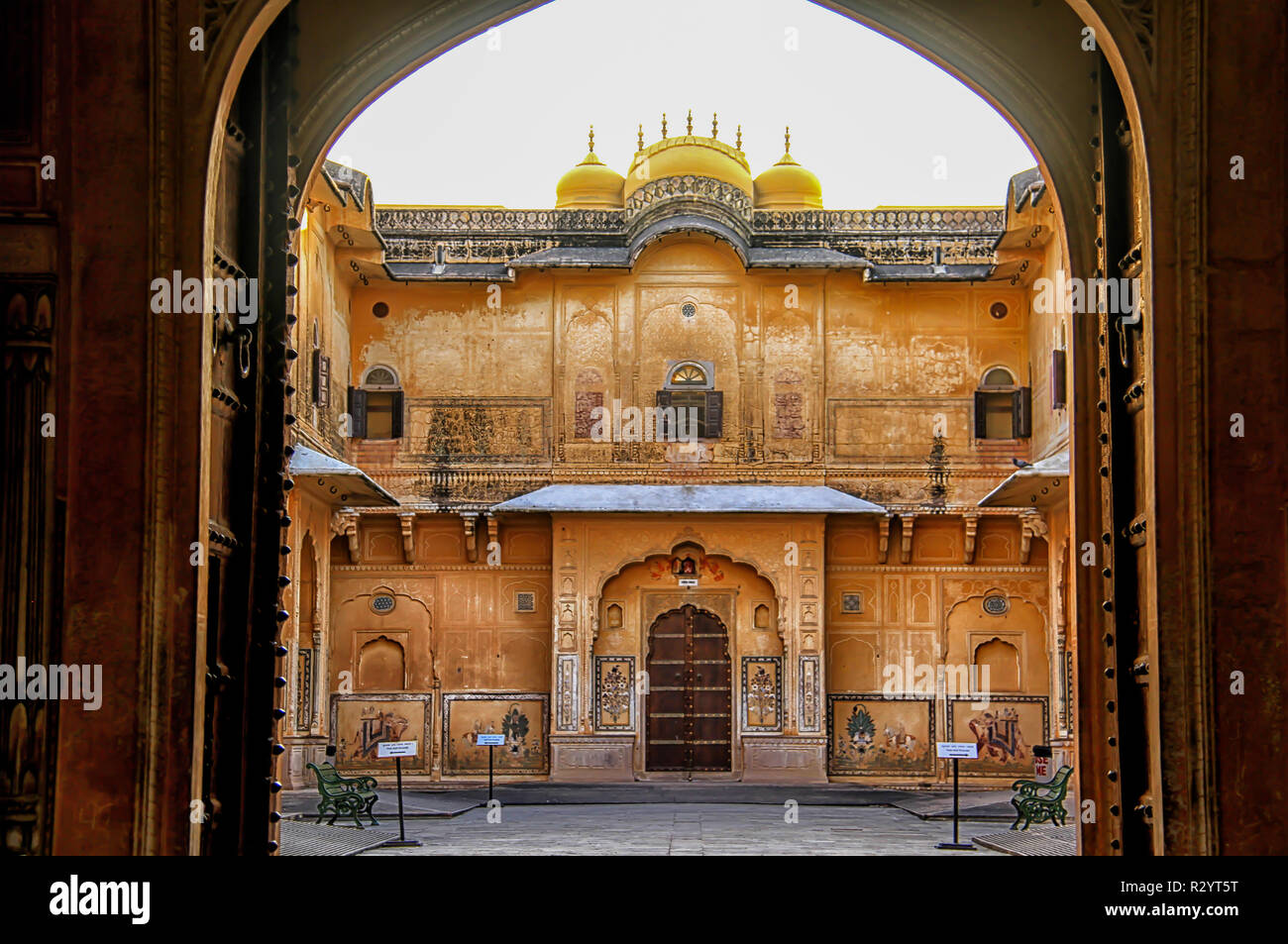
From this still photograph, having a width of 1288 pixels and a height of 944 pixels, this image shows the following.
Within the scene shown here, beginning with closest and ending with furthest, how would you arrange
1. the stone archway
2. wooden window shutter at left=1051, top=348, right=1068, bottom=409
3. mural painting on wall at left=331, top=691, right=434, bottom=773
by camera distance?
1. the stone archway
2. wooden window shutter at left=1051, top=348, right=1068, bottom=409
3. mural painting on wall at left=331, top=691, right=434, bottom=773

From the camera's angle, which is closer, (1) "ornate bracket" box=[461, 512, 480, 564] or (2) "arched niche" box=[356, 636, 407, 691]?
(1) "ornate bracket" box=[461, 512, 480, 564]

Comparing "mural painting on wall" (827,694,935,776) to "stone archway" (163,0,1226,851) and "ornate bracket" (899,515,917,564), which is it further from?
"stone archway" (163,0,1226,851)

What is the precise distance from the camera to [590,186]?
23.9 m

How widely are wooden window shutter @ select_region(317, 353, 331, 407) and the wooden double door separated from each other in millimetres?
5397

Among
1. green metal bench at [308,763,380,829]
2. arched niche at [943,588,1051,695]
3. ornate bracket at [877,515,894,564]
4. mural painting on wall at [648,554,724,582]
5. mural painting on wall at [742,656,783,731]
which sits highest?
ornate bracket at [877,515,894,564]

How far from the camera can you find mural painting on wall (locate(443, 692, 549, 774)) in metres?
20.5

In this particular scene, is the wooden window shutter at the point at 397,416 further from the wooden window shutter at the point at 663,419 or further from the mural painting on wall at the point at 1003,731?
the mural painting on wall at the point at 1003,731

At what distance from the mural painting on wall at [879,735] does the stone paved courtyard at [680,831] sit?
2.94 m

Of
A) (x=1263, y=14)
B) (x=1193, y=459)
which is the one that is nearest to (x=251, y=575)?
(x=1193, y=459)

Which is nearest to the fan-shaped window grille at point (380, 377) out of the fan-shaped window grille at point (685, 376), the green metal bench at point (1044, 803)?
the fan-shaped window grille at point (685, 376)

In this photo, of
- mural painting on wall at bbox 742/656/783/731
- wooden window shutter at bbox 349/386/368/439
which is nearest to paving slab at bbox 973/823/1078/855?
mural painting on wall at bbox 742/656/783/731

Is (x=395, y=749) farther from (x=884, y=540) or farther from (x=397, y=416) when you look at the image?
(x=884, y=540)

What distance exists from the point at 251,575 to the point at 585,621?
13.8m
